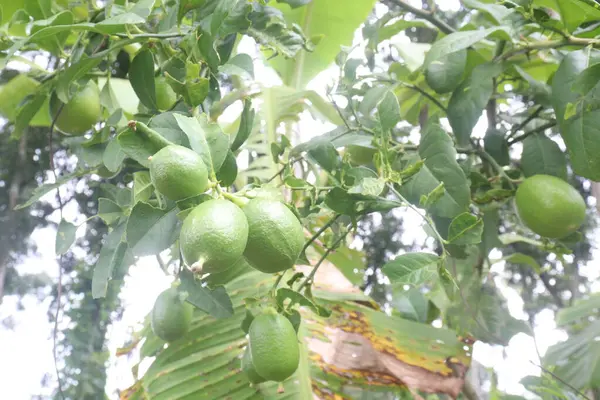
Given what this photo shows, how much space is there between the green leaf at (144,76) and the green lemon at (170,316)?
0.35m

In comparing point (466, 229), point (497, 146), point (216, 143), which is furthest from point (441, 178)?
point (216, 143)

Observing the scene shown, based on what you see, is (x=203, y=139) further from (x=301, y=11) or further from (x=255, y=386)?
(x=301, y=11)

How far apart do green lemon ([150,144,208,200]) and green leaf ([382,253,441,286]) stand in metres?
0.26

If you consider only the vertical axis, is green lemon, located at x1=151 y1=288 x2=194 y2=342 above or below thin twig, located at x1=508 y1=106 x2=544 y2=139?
below

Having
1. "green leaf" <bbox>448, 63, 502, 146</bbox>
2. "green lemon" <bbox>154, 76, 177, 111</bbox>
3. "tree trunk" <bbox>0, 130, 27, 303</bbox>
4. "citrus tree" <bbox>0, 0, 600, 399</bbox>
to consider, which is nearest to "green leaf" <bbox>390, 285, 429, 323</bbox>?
"citrus tree" <bbox>0, 0, 600, 399</bbox>

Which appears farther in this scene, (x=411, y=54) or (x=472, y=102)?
(x=411, y=54)

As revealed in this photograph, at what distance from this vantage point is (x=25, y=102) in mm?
879

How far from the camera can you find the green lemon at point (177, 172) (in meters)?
0.46

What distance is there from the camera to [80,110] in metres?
0.89

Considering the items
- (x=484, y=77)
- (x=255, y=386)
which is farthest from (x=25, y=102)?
(x=484, y=77)

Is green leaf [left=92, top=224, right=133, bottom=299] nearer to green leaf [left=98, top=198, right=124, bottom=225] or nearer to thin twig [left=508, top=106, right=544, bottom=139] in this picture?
green leaf [left=98, top=198, right=124, bottom=225]

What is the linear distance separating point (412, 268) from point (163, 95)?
43cm

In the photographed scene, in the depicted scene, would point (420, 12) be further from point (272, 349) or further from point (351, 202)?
point (272, 349)

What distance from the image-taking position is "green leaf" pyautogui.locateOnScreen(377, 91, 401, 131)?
660 millimetres
